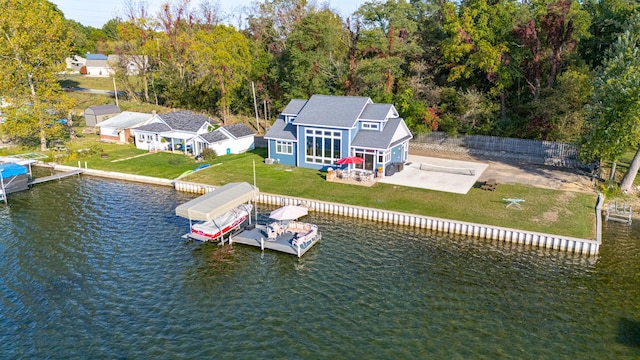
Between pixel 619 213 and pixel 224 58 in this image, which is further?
pixel 224 58

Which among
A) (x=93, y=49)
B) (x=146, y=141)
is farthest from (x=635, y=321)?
(x=93, y=49)

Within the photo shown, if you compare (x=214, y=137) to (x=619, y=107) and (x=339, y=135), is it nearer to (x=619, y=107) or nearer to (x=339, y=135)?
(x=339, y=135)

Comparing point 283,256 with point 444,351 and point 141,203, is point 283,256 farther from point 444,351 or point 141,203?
point 141,203

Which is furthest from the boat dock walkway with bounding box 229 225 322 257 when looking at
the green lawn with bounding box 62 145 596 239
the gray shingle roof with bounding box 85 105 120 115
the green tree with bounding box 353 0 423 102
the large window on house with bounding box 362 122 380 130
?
the gray shingle roof with bounding box 85 105 120 115

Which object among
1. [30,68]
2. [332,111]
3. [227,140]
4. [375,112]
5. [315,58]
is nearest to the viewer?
[375,112]

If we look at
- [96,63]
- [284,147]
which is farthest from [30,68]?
[96,63]

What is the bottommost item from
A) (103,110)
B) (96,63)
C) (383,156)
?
(383,156)

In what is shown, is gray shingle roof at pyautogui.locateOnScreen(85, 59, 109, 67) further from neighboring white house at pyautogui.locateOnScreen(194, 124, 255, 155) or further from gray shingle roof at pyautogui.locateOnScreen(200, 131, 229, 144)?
gray shingle roof at pyautogui.locateOnScreen(200, 131, 229, 144)
